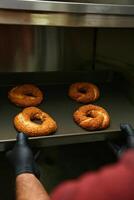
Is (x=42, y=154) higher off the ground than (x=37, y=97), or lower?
lower

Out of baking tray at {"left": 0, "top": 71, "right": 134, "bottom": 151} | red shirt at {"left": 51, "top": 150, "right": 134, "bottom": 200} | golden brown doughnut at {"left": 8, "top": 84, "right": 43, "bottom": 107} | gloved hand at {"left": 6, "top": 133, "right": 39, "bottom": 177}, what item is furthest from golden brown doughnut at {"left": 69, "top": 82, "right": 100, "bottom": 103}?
red shirt at {"left": 51, "top": 150, "right": 134, "bottom": 200}

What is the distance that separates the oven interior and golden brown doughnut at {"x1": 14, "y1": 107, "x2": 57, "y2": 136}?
0.05 metres

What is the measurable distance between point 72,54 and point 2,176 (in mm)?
551

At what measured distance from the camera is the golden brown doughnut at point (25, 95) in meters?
1.05

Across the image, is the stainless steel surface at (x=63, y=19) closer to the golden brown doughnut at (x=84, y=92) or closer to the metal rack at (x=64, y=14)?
the metal rack at (x=64, y=14)

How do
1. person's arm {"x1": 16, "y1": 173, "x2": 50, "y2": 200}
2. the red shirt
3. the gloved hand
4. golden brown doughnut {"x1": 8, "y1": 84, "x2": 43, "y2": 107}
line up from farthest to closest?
golden brown doughnut {"x1": 8, "y1": 84, "x2": 43, "y2": 107}, the gloved hand, person's arm {"x1": 16, "y1": 173, "x2": 50, "y2": 200}, the red shirt

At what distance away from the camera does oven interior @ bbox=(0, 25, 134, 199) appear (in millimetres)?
1104

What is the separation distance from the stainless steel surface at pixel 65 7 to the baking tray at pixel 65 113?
0.35 metres

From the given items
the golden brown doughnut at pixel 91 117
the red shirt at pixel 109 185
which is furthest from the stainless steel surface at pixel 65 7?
the red shirt at pixel 109 185

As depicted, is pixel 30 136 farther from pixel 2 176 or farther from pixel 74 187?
pixel 74 187

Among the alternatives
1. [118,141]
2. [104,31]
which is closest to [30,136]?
[118,141]

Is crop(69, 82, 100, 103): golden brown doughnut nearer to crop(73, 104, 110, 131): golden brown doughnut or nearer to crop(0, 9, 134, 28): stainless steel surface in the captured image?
crop(73, 104, 110, 131): golden brown doughnut

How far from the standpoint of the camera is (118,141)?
1.01 metres

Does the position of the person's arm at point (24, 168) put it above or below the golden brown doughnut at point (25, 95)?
below
